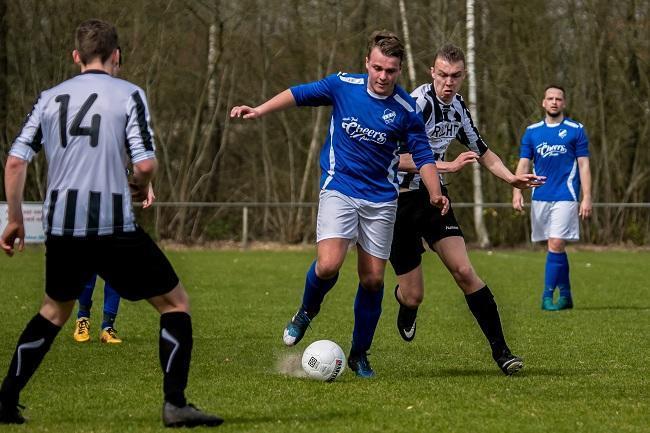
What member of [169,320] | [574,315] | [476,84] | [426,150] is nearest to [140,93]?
[169,320]

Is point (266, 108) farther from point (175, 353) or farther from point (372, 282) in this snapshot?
point (175, 353)

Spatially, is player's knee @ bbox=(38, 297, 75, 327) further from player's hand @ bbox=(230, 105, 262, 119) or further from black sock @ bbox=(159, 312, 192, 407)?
player's hand @ bbox=(230, 105, 262, 119)

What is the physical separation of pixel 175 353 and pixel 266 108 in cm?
182

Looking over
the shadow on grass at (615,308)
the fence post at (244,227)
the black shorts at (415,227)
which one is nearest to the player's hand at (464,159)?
the black shorts at (415,227)

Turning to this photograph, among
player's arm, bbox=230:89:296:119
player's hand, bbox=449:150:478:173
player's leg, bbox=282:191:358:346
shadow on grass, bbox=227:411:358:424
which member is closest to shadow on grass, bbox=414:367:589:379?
player's leg, bbox=282:191:358:346

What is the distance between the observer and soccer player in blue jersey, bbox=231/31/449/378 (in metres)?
6.80

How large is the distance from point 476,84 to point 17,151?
21.7 m

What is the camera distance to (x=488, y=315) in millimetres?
7375

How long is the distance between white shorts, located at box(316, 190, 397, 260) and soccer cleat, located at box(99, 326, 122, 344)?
2.73 metres

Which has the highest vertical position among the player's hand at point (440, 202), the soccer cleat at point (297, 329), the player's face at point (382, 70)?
the player's face at point (382, 70)

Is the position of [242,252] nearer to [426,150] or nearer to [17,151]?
[426,150]

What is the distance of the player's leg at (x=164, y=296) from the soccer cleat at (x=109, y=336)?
12.4ft

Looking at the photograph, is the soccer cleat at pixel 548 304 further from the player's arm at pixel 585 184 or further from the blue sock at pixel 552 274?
the player's arm at pixel 585 184

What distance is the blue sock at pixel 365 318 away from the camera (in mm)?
7234
